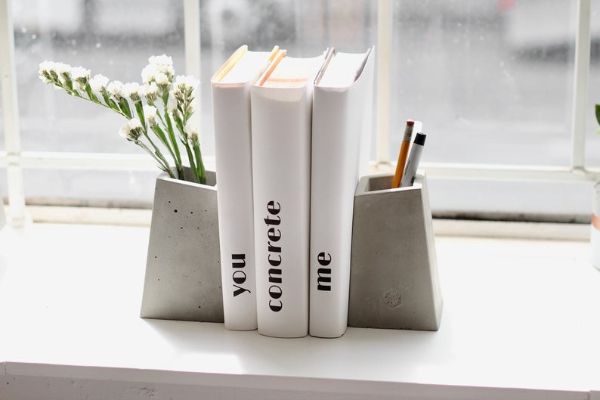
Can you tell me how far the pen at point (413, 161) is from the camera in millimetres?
1067

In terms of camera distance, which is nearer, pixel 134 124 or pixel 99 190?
pixel 134 124

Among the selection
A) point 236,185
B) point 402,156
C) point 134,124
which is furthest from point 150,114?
point 402,156

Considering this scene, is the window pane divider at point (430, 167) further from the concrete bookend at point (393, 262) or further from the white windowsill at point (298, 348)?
the concrete bookend at point (393, 262)

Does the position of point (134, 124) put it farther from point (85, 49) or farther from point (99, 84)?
point (85, 49)

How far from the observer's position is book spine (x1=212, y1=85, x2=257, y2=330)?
3.17ft

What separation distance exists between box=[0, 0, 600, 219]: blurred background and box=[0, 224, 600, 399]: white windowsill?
287mm

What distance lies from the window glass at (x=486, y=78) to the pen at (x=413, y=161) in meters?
0.42

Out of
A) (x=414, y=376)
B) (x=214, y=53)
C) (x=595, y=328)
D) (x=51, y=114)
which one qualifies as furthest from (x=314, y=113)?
(x=51, y=114)

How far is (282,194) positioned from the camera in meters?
0.98

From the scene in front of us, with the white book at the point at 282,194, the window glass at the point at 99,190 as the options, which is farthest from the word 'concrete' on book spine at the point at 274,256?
the window glass at the point at 99,190

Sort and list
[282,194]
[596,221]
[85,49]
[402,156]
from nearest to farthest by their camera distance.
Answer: [282,194] → [402,156] → [596,221] → [85,49]

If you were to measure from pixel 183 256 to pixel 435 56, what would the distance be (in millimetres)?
596

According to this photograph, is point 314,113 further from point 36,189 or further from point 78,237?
point 36,189

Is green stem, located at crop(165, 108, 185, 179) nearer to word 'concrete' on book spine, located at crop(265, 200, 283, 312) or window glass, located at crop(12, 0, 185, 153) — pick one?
word 'concrete' on book spine, located at crop(265, 200, 283, 312)
